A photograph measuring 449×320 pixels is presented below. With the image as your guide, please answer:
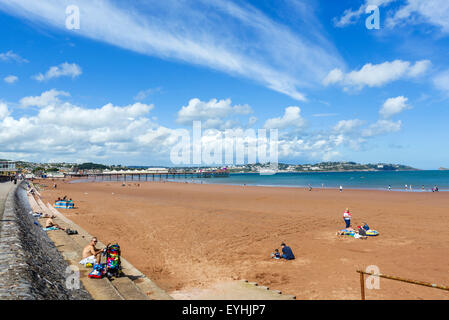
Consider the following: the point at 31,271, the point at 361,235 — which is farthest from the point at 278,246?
the point at 31,271

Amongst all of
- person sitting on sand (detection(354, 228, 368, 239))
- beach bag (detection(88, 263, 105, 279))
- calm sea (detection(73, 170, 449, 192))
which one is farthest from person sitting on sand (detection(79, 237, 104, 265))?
calm sea (detection(73, 170, 449, 192))

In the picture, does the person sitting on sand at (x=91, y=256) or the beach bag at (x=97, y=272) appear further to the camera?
the person sitting on sand at (x=91, y=256)

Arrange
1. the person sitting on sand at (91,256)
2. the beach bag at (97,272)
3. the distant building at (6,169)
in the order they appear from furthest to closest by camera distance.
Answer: the distant building at (6,169) < the person sitting on sand at (91,256) < the beach bag at (97,272)

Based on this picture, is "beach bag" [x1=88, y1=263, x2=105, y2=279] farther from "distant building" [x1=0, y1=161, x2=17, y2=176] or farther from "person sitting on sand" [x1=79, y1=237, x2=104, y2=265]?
"distant building" [x1=0, y1=161, x2=17, y2=176]

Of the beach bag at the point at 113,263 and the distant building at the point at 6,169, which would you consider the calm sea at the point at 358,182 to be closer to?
the distant building at the point at 6,169

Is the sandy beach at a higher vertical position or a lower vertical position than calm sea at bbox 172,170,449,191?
higher

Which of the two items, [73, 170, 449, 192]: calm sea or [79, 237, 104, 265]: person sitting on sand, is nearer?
[79, 237, 104, 265]: person sitting on sand

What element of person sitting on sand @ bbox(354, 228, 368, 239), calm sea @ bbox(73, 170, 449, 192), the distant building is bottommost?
calm sea @ bbox(73, 170, 449, 192)

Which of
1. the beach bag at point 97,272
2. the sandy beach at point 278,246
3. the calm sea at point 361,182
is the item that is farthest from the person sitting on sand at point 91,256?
the calm sea at point 361,182

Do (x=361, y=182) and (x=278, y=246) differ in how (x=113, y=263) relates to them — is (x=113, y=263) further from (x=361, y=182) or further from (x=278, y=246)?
(x=361, y=182)

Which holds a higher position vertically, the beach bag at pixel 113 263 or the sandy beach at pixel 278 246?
the beach bag at pixel 113 263
